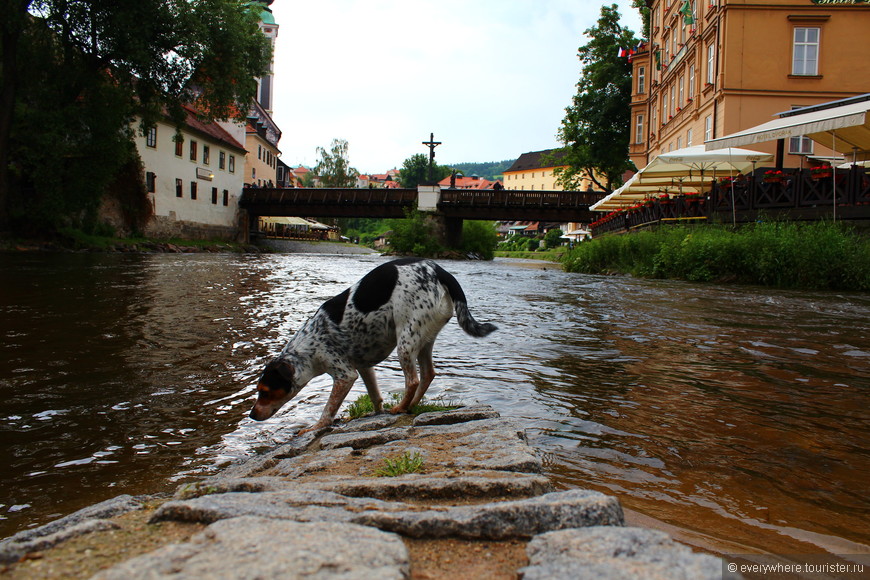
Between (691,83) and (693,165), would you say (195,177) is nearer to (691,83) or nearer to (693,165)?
(691,83)

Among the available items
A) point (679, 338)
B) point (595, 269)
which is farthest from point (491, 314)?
point (595, 269)

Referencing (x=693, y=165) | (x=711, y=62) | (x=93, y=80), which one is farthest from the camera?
(x=711, y=62)

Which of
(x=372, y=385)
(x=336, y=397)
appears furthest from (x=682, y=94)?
(x=336, y=397)

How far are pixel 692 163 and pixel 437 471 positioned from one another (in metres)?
22.5

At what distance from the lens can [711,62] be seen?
32344mm

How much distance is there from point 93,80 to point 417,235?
2897 cm

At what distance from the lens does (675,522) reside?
296 cm

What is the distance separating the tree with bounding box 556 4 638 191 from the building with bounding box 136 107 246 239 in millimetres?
28301

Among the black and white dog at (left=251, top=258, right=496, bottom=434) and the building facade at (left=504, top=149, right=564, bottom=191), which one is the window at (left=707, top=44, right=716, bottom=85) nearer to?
the black and white dog at (left=251, top=258, right=496, bottom=434)

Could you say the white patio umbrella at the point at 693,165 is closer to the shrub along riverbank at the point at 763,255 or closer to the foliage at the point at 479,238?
the shrub along riverbank at the point at 763,255

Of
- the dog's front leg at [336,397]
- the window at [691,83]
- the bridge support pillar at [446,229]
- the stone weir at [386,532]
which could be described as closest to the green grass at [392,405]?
the dog's front leg at [336,397]

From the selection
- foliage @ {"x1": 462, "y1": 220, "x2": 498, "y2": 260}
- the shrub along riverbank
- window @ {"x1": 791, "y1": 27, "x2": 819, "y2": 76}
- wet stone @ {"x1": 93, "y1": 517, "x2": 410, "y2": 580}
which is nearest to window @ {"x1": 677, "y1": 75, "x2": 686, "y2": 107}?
window @ {"x1": 791, "y1": 27, "x2": 819, "y2": 76}

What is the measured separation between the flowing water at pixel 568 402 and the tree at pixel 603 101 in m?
44.7

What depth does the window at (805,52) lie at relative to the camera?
29859 millimetres
